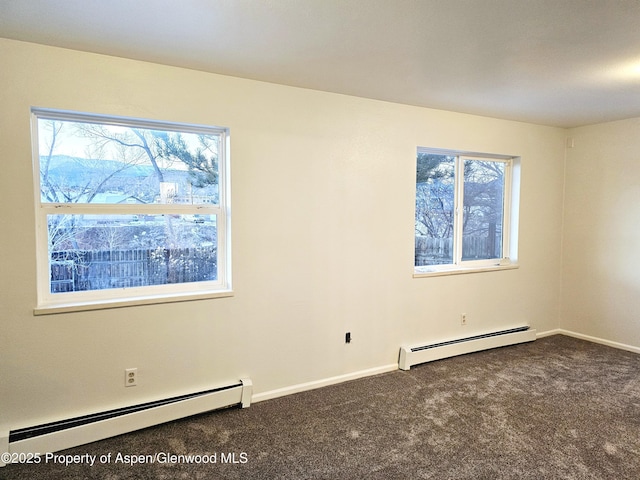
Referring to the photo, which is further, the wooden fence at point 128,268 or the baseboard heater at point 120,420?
the wooden fence at point 128,268

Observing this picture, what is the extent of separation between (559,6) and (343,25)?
97 centimetres

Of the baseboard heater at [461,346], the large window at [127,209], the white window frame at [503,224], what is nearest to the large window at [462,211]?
the white window frame at [503,224]

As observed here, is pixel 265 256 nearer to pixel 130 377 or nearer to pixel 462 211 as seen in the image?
pixel 130 377

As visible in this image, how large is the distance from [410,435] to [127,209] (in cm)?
236

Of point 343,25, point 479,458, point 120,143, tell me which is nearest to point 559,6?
point 343,25

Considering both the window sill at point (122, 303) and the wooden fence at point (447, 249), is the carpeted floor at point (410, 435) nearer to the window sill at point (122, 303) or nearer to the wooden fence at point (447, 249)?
the window sill at point (122, 303)

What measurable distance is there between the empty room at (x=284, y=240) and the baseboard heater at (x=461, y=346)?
0.04 meters

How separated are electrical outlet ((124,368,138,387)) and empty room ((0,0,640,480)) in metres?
0.01

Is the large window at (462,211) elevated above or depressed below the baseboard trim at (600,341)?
above

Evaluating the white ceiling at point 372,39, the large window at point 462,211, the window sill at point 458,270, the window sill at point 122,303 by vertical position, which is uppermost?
the white ceiling at point 372,39

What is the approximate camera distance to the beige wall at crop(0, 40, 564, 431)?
89.6 inches

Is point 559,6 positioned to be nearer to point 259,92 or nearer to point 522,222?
point 259,92

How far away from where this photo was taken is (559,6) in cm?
175

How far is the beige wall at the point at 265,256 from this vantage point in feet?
7.47
